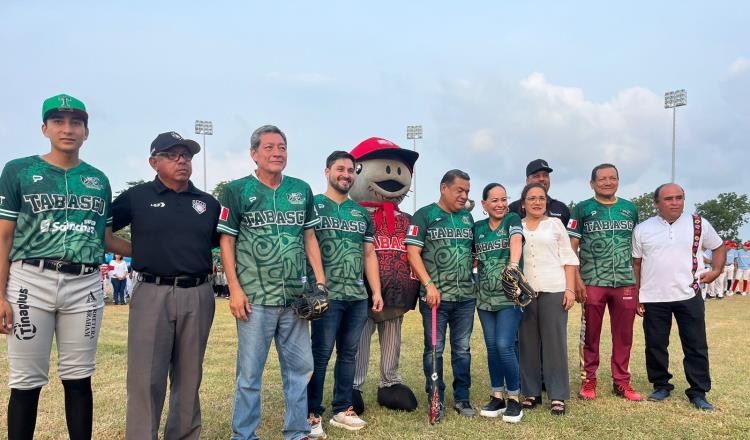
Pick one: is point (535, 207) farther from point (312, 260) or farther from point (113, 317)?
point (113, 317)

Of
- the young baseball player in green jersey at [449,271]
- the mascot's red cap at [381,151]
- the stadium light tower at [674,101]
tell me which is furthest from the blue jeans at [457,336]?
the stadium light tower at [674,101]

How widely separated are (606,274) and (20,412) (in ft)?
16.5

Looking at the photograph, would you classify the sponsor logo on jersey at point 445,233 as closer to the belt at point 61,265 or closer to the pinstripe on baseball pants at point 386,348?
the pinstripe on baseball pants at point 386,348

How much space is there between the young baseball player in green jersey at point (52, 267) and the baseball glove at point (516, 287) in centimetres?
314

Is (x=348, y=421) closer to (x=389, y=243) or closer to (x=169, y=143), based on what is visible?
(x=389, y=243)

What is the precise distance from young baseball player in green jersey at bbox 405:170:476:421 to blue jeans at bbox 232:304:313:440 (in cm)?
131

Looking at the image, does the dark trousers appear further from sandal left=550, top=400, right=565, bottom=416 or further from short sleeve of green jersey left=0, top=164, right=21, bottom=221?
short sleeve of green jersey left=0, top=164, right=21, bottom=221

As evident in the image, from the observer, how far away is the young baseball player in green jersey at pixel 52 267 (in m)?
3.36

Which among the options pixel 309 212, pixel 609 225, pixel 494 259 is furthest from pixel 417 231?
pixel 609 225

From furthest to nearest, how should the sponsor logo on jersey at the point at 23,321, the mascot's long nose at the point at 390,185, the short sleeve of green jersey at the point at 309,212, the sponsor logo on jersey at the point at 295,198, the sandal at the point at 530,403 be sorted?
1. the mascot's long nose at the point at 390,185
2. the sandal at the point at 530,403
3. the short sleeve of green jersey at the point at 309,212
4. the sponsor logo on jersey at the point at 295,198
5. the sponsor logo on jersey at the point at 23,321

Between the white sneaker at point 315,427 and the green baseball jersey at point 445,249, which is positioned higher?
the green baseball jersey at point 445,249

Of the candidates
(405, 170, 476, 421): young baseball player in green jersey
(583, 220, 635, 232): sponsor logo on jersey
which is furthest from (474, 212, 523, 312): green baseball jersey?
(583, 220, 635, 232): sponsor logo on jersey

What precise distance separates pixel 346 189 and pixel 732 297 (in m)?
20.0

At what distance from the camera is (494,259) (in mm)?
5023
